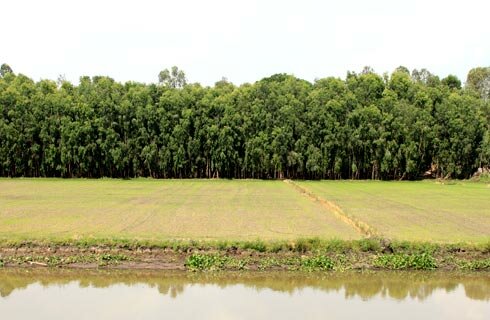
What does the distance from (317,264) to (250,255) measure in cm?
191

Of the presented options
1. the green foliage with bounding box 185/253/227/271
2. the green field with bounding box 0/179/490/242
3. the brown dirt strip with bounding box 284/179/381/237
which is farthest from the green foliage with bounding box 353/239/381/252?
the green foliage with bounding box 185/253/227/271

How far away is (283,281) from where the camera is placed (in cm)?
1388

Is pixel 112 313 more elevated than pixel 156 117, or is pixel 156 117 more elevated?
pixel 156 117

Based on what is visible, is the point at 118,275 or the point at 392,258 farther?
the point at 392,258

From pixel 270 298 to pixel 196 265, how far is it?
10.7ft

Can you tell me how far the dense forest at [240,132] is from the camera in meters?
57.8

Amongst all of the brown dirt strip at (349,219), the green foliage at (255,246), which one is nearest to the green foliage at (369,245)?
the brown dirt strip at (349,219)

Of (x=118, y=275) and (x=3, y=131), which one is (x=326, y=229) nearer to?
(x=118, y=275)

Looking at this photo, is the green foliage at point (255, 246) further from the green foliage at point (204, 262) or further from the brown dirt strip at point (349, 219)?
the brown dirt strip at point (349, 219)

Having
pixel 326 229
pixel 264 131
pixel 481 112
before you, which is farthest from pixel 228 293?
pixel 481 112

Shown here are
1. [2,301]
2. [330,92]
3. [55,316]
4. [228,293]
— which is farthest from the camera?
[330,92]

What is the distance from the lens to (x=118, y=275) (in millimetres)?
14312

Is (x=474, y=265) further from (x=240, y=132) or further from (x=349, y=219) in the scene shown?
(x=240, y=132)

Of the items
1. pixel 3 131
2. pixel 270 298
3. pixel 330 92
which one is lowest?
pixel 270 298
